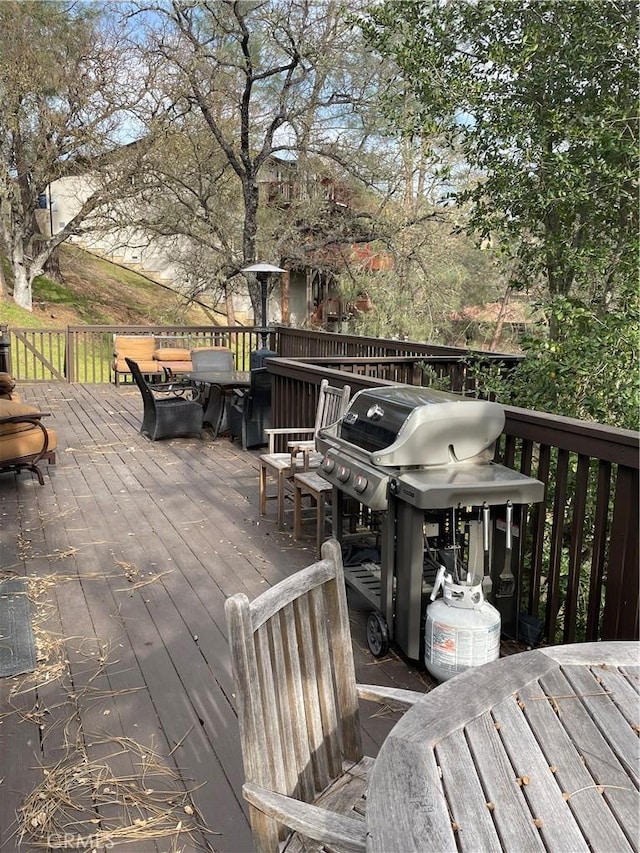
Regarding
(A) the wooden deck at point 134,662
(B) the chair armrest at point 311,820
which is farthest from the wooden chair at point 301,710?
(A) the wooden deck at point 134,662

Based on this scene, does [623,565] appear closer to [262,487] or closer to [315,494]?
[315,494]

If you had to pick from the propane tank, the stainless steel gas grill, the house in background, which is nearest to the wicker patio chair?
the stainless steel gas grill

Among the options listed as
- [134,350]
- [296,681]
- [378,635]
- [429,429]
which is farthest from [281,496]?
[134,350]

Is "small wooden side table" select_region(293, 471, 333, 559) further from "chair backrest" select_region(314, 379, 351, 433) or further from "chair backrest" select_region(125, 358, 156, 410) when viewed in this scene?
"chair backrest" select_region(125, 358, 156, 410)

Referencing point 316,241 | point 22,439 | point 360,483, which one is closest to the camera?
point 360,483

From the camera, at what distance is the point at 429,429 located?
8.43 ft

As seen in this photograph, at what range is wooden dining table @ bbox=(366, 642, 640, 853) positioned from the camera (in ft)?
3.21

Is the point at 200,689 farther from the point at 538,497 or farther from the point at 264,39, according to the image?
the point at 264,39

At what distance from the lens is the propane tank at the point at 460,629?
7.57 feet

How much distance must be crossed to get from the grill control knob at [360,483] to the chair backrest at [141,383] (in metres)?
4.09

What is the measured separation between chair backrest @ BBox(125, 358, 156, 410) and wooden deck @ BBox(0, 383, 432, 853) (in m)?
1.22

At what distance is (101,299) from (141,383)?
15.6 metres

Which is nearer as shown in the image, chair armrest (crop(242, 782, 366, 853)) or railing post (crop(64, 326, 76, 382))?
chair armrest (crop(242, 782, 366, 853))

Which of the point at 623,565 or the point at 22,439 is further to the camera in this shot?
the point at 22,439
